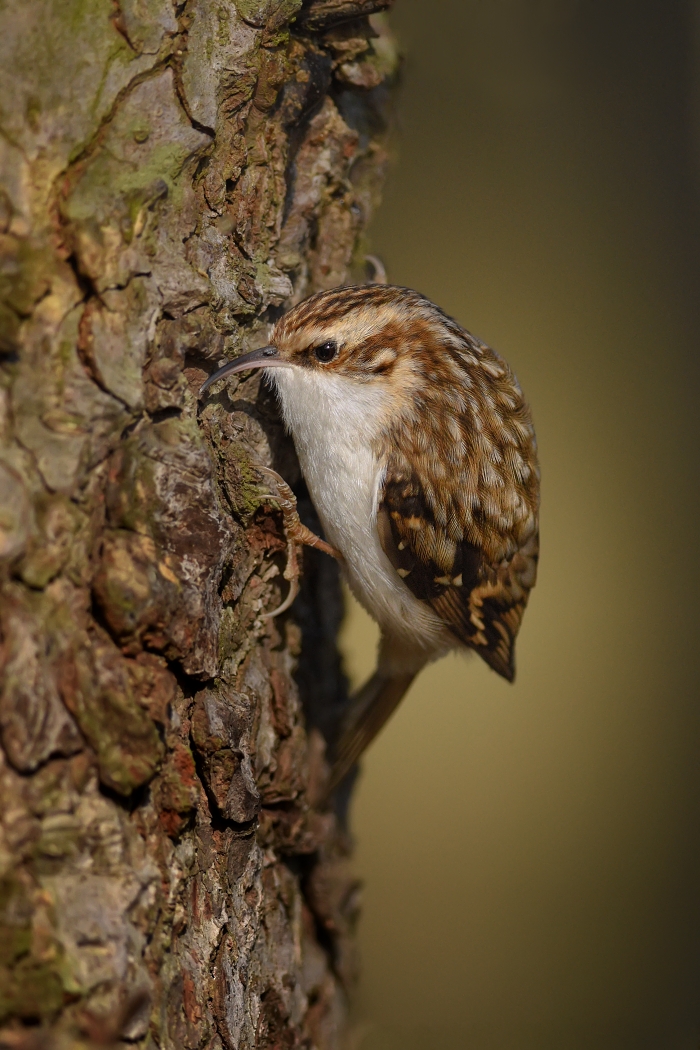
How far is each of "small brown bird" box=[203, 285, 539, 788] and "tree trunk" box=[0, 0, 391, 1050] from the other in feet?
0.39

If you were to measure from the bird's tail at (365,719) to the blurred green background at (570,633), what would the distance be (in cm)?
25

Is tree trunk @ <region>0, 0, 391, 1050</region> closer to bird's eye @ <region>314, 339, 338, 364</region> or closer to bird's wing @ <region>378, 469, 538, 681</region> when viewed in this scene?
bird's eye @ <region>314, 339, 338, 364</region>

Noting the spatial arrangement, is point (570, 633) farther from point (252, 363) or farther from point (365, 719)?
point (252, 363)

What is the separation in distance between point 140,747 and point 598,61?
2.20m

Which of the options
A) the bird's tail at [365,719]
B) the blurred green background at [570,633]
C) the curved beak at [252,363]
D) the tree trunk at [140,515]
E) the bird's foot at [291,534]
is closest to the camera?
the tree trunk at [140,515]

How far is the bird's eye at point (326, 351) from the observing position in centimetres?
173

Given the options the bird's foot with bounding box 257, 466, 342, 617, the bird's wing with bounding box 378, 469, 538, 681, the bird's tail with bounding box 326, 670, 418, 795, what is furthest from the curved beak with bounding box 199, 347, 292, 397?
the bird's tail with bounding box 326, 670, 418, 795

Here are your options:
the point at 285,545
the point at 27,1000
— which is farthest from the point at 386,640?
the point at 27,1000

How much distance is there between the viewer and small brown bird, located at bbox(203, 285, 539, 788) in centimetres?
175

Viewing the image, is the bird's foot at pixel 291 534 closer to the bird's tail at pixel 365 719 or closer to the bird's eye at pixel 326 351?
the bird's eye at pixel 326 351

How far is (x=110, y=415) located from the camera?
122cm

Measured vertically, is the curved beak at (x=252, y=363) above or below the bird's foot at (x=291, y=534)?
above

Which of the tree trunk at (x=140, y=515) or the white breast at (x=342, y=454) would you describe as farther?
the white breast at (x=342, y=454)

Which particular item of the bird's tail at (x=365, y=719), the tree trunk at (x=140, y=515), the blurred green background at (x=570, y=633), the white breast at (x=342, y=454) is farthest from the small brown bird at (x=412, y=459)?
the blurred green background at (x=570, y=633)
